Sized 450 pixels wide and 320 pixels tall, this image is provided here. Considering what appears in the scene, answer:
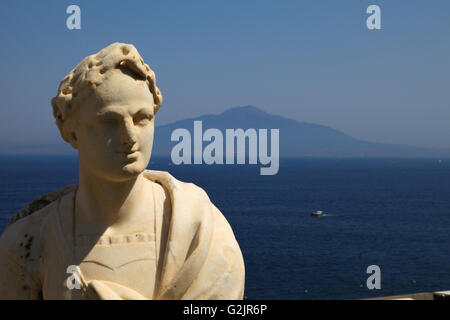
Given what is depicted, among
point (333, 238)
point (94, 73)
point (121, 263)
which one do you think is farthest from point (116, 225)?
point (333, 238)

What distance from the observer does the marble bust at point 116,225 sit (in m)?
4.62

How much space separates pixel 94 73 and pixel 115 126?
17.1 inches

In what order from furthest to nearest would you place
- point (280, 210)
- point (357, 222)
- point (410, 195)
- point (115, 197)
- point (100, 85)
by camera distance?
1. point (410, 195)
2. point (280, 210)
3. point (357, 222)
4. point (115, 197)
5. point (100, 85)

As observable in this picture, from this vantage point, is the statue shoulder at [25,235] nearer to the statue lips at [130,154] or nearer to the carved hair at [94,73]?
the carved hair at [94,73]

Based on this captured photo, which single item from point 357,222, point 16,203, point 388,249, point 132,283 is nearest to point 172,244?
point 132,283

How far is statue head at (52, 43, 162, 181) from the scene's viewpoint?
4.57 metres

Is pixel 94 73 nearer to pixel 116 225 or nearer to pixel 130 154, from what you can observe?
pixel 130 154

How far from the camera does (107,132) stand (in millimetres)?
4617

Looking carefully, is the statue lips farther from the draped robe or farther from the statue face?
the draped robe

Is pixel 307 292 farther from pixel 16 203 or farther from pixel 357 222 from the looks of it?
pixel 16 203

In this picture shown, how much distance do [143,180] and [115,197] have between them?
0.30 metres

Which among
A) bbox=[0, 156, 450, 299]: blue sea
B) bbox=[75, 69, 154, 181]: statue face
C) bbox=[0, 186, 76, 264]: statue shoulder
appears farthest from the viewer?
bbox=[0, 156, 450, 299]: blue sea

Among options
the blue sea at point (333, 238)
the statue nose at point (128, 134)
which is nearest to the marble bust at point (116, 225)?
the statue nose at point (128, 134)

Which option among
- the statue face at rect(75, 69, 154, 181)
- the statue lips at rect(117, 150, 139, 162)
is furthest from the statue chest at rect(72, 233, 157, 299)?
the statue lips at rect(117, 150, 139, 162)
